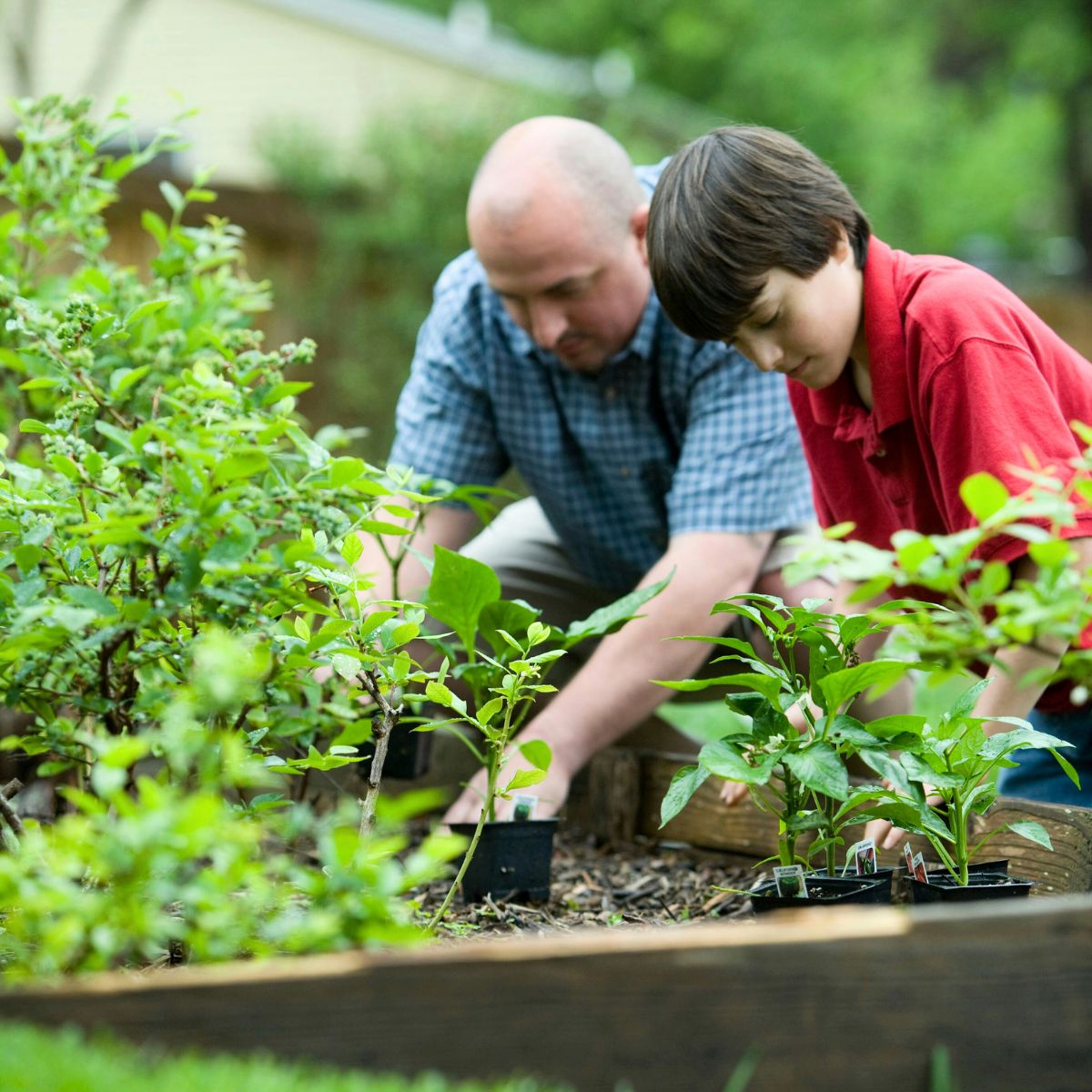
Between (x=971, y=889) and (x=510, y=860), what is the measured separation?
2.68 feet

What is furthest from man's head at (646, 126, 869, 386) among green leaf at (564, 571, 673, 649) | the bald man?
the bald man

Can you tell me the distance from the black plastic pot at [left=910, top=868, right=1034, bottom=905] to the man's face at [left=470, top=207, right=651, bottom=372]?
5.07 ft

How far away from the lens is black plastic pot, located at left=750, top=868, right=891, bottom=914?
1653 millimetres

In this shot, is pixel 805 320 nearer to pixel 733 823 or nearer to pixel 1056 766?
pixel 733 823

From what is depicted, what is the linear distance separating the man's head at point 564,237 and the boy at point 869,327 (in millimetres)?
602

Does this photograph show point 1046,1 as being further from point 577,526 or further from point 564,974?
point 564,974

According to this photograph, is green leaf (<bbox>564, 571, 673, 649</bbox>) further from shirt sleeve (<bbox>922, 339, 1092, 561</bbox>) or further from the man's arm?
the man's arm

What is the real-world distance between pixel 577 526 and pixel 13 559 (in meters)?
2.04

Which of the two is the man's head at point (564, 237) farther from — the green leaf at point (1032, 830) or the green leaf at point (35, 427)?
the green leaf at point (1032, 830)

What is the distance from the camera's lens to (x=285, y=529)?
5.32 ft

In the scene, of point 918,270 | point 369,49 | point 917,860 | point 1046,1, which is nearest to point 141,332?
point 918,270

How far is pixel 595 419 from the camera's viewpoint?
3.23m

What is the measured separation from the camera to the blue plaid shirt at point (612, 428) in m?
2.93

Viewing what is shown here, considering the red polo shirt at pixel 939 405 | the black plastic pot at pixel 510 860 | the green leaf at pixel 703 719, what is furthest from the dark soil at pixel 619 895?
the green leaf at pixel 703 719
